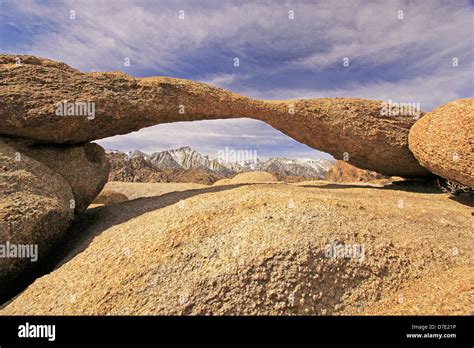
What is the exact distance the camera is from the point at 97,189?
33.2 ft

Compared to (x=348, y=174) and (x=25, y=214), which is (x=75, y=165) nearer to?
(x=25, y=214)

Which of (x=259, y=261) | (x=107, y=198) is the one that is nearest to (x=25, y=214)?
(x=259, y=261)

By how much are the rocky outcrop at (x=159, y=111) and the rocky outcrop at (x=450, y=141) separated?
157cm

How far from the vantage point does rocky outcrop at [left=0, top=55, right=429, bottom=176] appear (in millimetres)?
8875

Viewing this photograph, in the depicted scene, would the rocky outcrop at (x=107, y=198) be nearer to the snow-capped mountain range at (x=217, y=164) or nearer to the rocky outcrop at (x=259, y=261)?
the rocky outcrop at (x=259, y=261)

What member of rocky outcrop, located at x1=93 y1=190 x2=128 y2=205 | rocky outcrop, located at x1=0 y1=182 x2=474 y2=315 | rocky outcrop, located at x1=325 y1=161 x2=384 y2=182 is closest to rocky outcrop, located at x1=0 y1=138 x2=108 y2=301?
rocky outcrop, located at x1=0 y1=182 x2=474 y2=315

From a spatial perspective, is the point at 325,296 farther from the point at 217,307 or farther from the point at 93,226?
the point at 93,226

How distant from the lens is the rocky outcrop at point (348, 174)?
24.4 metres

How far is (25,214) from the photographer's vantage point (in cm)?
705

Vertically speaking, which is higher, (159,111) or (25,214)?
(159,111)

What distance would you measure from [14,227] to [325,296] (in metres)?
6.71

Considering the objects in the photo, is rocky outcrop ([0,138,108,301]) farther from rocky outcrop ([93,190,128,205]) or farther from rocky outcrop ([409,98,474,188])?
rocky outcrop ([409,98,474,188])

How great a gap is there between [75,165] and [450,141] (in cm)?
1141

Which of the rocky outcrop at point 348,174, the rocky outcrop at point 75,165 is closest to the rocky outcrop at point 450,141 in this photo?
the rocky outcrop at point 75,165
